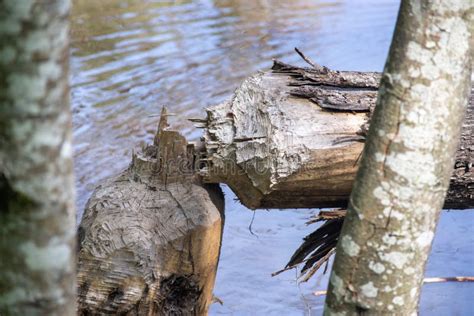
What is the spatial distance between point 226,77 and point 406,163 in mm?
4984

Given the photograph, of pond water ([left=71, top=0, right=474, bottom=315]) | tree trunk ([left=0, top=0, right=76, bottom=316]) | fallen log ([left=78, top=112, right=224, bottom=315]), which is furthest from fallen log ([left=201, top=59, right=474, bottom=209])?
pond water ([left=71, top=0, right=474, bottom=315])

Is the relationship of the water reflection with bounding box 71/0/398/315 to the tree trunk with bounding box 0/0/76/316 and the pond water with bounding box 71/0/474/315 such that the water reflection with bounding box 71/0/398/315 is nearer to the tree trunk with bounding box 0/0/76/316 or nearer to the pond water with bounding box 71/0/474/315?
the pond water with bounding box 71/0/474/315

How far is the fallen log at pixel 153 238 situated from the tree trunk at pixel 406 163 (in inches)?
31.6

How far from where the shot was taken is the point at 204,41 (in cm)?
731

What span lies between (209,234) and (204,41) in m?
5.18

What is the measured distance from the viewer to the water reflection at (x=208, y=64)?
3.89 metres

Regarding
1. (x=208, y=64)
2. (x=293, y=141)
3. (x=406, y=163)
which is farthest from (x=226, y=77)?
(x=406, y=163)

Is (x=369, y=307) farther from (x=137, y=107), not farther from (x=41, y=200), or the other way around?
(x=137, y=107)

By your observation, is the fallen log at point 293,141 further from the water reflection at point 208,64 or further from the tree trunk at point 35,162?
the water reflection at point 208,64

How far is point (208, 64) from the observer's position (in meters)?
6.70

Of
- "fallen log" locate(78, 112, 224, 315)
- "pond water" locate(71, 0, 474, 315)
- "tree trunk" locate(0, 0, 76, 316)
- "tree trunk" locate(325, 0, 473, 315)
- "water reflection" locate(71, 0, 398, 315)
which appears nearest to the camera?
"tree trunk" locate(0, 0, 76, 316)

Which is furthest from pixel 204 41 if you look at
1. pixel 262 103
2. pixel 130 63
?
pixel 262 103

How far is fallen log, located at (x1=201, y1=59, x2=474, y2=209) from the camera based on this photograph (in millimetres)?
2232

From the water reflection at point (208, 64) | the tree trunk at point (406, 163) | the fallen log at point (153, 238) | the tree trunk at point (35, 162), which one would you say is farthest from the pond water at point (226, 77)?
the tree trunk at point (35, 162)
